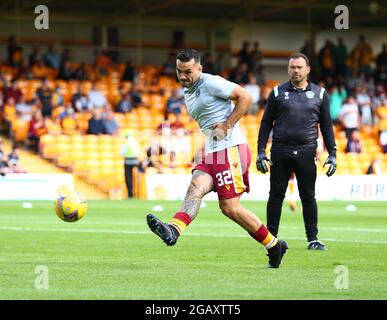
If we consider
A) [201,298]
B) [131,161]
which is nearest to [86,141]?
[131,161]

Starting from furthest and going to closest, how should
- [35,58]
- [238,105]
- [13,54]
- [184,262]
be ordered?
[35,58] → [13,54] → [184,262] → [238,105]

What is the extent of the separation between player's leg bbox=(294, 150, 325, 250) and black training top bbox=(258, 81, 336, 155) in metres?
0.16

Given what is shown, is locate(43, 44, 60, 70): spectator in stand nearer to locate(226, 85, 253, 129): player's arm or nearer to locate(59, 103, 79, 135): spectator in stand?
locate(59, 103, 79, 135): spectator in stand

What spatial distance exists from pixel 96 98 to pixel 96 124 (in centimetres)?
188

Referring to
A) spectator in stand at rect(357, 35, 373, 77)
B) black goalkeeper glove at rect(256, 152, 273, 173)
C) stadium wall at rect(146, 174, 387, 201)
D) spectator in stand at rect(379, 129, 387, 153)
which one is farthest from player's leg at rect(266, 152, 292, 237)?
spectator in stand at rect(357, 35, 373, 77)

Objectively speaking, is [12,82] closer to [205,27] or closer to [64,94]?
[64,94]

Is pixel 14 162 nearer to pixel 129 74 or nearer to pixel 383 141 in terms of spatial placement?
pixel 129 74

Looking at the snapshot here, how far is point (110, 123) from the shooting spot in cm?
3183

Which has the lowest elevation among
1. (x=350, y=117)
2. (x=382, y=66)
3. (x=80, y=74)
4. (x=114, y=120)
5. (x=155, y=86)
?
(x=114, y=120)

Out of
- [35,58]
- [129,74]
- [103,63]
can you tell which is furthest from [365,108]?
[35,58]

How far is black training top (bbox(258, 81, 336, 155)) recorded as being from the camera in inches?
496

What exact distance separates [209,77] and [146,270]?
6.68 feet

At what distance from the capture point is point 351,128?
3441cm

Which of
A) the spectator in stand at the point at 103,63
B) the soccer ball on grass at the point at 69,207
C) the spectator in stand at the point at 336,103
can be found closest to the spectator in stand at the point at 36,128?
the spectator in stand at the point at 103,63
